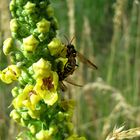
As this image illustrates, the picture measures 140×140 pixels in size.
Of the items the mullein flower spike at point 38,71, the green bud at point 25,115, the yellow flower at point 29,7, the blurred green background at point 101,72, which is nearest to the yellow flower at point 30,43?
the mullein flower spike at point 38,71

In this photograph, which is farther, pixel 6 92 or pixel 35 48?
pixel 6 92

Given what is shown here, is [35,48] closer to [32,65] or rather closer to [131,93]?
[32,65]

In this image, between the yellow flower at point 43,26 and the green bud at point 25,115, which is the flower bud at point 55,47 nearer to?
the yellow flower at point 43,26

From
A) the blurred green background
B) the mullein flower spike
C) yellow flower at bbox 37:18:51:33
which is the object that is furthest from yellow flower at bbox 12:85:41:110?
the blurred green background

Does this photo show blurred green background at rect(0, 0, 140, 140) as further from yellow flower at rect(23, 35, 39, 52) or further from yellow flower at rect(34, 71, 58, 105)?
yellow flower at rect(23, 35, 39, 52)

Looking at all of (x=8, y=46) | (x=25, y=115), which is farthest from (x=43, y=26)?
(x=25, y=115)

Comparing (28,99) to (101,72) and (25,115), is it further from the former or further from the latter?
(101,72)

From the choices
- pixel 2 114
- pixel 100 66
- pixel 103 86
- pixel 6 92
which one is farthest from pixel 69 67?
pixel 100 66
